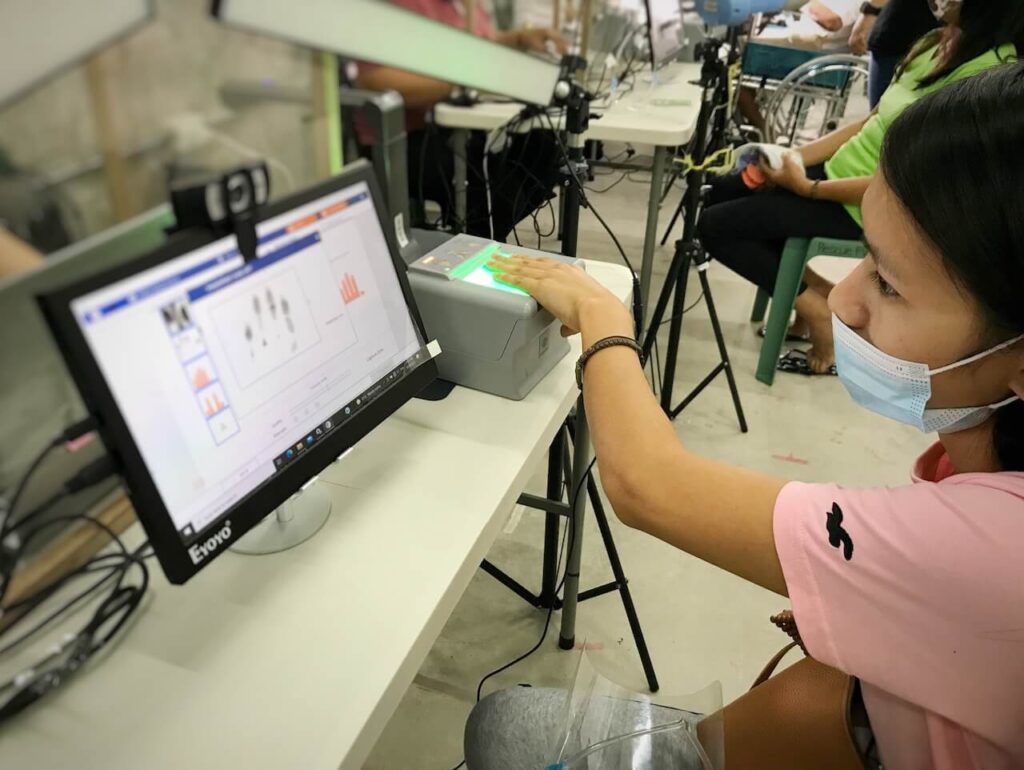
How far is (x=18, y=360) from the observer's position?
72 cm

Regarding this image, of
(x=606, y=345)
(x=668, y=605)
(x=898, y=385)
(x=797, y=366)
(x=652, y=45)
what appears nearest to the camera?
(x=898, y=385)

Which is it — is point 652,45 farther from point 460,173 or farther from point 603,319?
point 603,319

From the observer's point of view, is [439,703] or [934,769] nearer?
[934,769]

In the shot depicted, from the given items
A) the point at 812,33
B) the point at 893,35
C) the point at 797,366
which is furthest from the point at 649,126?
the point at 812,33

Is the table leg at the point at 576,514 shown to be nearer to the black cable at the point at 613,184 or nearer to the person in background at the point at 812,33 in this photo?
the black cable at the point at 613,184

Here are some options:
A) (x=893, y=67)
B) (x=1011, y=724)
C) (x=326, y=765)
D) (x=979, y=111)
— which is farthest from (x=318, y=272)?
(x=893, y=67)

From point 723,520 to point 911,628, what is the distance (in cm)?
18

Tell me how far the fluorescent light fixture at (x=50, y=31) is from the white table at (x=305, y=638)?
1.63 ft

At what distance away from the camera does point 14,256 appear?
0.67m

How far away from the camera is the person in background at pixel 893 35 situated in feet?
7.59

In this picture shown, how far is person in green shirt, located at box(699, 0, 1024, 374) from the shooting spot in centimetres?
188

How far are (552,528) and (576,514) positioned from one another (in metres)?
0.25

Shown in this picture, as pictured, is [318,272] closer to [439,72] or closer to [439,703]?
[439,72]

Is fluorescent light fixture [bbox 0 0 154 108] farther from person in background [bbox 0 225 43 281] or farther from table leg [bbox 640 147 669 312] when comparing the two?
table leg [bbox 640 147 669 312]
